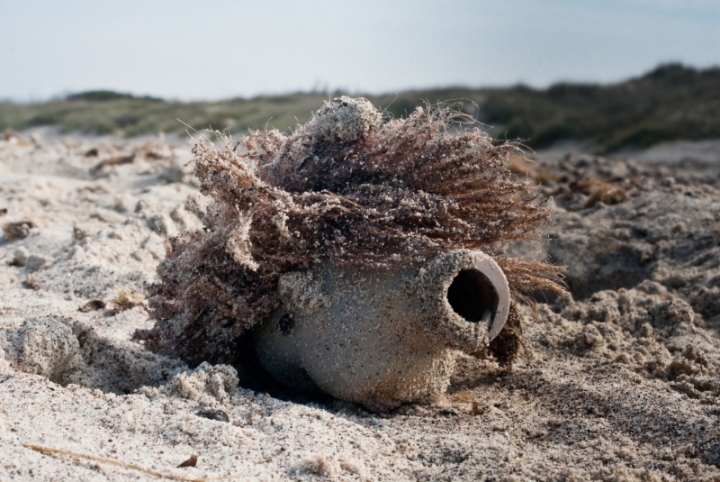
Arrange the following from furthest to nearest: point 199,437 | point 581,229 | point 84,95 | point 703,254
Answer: point 84,95
point 581,229
point 703,254
point 199,437

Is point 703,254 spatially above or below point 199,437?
above

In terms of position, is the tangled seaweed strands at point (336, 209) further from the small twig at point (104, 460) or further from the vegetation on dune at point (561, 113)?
the vegetation on dune at point (561, 113)

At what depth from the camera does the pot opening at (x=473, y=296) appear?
3.27m

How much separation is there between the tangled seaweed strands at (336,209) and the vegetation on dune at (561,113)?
10954mm

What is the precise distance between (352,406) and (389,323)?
453 mm

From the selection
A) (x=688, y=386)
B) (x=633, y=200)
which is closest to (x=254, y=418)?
(x=688, y=386)

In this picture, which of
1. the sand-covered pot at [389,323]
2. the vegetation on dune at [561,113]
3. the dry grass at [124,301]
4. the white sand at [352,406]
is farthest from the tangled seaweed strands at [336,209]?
the vegetation on dune at [561,113]

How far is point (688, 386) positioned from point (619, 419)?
0.60 m

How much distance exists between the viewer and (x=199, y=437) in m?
2.81

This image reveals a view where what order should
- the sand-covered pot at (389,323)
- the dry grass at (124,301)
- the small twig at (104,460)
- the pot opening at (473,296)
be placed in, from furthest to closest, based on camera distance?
the dry grass at (124,301), the pot opening at (473,296), the sand-covered pot at (389,323), the small twig at (104,460)

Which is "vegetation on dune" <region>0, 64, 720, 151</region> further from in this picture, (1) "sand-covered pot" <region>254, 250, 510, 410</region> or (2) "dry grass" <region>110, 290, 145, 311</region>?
(1) "sand-covered pot" <region>254, 250, 510, 410</region>

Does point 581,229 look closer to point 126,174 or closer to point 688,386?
point 688,386

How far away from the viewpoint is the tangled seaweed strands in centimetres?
329

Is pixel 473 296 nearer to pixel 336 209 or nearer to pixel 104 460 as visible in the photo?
pixel 336 209
